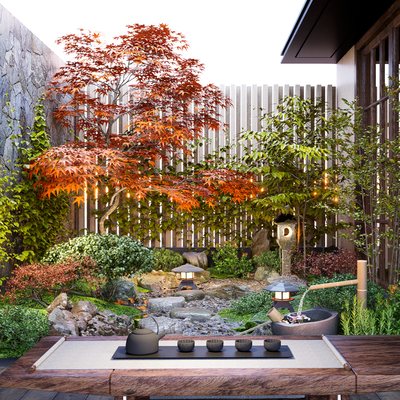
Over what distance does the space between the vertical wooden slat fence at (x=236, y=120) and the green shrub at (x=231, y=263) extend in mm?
436

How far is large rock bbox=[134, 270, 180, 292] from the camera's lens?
19.3 ft

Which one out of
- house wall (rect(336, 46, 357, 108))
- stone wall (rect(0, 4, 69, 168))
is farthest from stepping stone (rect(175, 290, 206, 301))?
house wall (rect(336, 46, 357, 108))

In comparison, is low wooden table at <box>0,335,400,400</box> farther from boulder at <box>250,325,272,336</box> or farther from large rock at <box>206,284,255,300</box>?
large rock at <box>206,284,255,300</box>

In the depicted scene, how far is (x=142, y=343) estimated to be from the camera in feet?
Answer: 5.46

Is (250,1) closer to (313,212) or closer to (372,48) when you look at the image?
(372,48)

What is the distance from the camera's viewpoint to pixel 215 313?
4.59 metres

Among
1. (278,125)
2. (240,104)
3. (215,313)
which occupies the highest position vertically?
(240,104)

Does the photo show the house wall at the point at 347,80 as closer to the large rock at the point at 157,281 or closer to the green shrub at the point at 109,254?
the large rock at the point at 157,281

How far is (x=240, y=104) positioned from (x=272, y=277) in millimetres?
3367

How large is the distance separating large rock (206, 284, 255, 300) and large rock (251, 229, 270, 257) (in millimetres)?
1399

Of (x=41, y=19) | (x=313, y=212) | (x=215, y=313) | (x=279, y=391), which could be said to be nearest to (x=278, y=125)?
(x=313, y=212)

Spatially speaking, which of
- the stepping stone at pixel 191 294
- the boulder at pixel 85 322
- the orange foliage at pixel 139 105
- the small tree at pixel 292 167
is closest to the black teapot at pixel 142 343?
the boulder at pixel 85 322

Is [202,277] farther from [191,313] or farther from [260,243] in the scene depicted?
[191,313]

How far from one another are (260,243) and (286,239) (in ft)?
3.02
